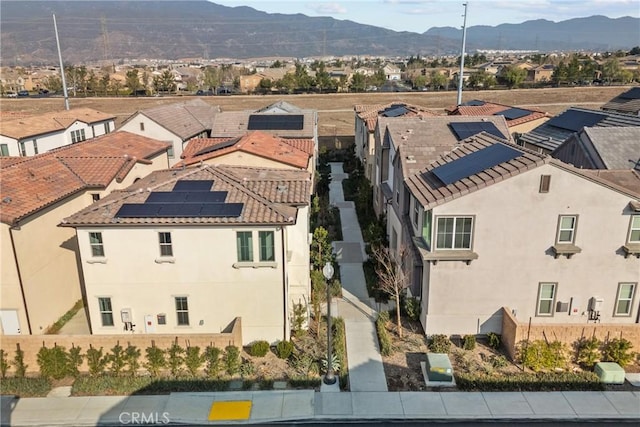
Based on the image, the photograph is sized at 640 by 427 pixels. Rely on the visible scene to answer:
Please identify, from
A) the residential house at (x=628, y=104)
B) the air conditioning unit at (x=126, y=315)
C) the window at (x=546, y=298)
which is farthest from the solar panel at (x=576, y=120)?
the air conditioning unit at (x=126, y=315)

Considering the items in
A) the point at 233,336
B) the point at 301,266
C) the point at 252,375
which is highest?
A: the point at 301,266

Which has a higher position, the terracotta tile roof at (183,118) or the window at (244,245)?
the terracotta tile roof at (183,118)

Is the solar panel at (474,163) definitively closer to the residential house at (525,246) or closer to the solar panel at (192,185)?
the residential house at (525,246)

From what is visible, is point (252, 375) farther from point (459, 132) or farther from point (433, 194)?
point (459, 132)

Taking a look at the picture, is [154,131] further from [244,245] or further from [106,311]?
[244,245]

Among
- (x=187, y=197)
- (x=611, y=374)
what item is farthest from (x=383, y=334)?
(x=187, y=197)

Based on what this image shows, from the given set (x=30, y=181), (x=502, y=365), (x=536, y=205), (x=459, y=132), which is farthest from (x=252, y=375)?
(x=459, y=132)

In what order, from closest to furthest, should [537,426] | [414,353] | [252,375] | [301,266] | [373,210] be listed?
1. [537,426]
2. [252,375]
3. [414,353]
4. [301,266]
5. [373,210]
